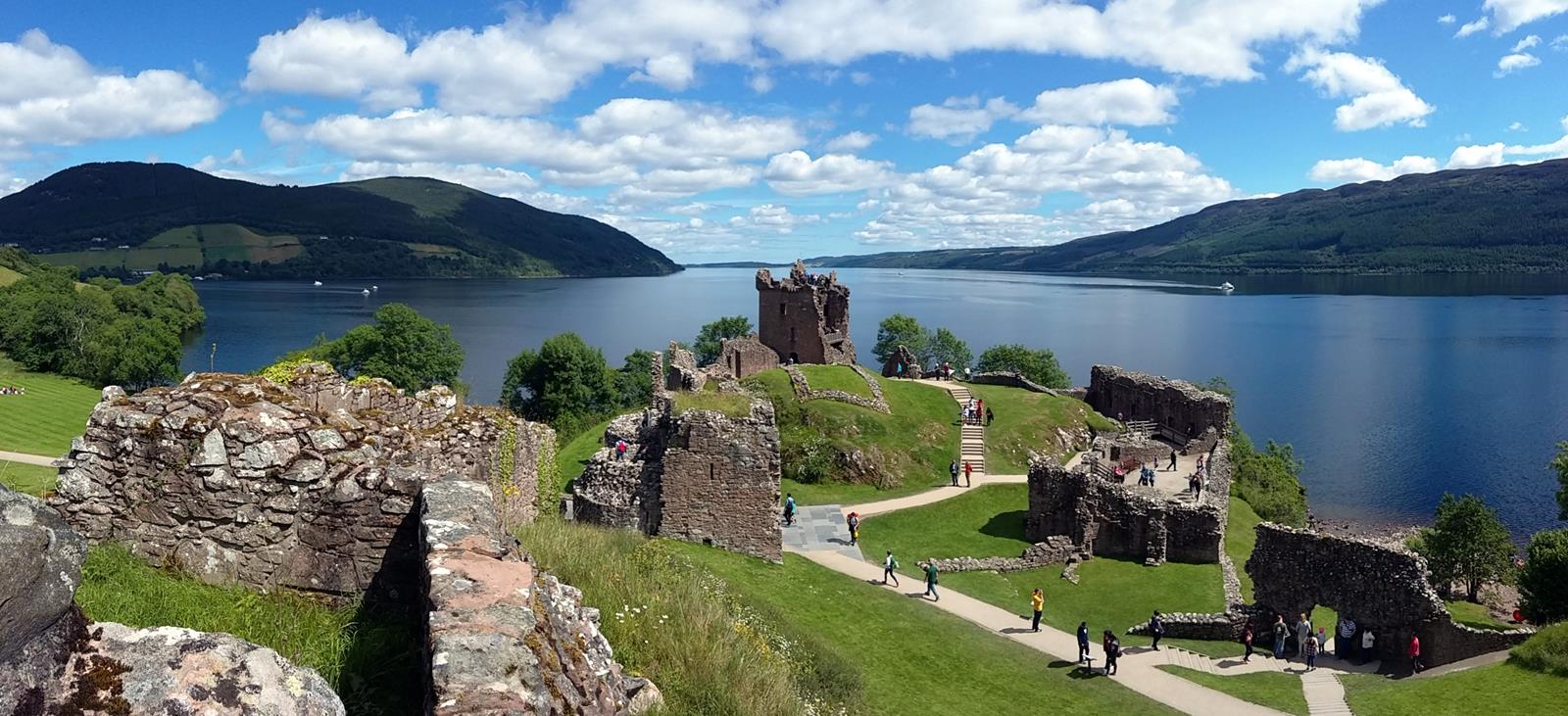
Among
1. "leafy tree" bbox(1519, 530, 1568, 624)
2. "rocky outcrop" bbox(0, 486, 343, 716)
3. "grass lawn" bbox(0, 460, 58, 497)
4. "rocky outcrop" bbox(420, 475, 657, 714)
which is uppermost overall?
"rocky outcrop" bbox(0, 486, 343, 716)

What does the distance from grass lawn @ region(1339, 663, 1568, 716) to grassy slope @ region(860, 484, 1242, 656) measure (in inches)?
159

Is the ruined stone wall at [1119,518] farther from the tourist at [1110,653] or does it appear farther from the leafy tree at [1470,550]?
the leafy tree at [1470,550]

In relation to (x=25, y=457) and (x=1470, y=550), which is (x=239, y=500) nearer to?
(x=25, y=457)

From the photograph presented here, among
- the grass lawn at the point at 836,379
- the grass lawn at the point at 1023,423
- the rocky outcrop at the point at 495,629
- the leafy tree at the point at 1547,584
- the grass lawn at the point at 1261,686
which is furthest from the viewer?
the grass lawn at the point at 836,379

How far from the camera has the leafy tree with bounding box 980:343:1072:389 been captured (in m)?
73.4

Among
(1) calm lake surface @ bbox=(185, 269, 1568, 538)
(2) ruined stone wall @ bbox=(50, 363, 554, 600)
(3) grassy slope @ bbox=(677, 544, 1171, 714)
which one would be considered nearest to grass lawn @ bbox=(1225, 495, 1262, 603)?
(3) grassy slope @ bbox=(677, 544, 1171, 714)

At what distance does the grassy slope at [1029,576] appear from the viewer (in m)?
24.3

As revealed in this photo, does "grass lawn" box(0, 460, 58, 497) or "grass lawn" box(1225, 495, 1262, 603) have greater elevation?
"grass lawn" box(0, 460, 58, 497)

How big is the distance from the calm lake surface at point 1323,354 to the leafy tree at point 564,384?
1328cm

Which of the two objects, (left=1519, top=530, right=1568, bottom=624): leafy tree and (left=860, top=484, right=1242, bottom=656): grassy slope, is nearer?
(left=860, top=484, right=1242, bottom=656): grassy slope

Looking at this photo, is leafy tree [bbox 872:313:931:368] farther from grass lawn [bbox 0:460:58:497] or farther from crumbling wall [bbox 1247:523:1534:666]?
grass lawn [bbox 0:460:58:497]

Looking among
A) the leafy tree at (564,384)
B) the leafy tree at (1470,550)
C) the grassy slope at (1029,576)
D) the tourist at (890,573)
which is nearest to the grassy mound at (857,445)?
the grassy slope at (1029,576)

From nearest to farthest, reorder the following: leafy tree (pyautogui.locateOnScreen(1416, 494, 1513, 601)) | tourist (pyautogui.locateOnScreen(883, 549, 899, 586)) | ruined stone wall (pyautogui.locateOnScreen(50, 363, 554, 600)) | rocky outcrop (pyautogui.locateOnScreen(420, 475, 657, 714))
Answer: rocky outcrop (pyautogui.locateOnScreen(420, 475, 657, 714)), ruined stone wall (pyautogui.locateOnScreen(50, 363, 554, 600)), tourist (pyautogui.locateOnScreen(883, 549, 899, 586)), leafy tree (pyautogui.locateOnScreen(1416, 494, 1513, 601))

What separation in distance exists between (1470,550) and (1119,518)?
71.1ft
